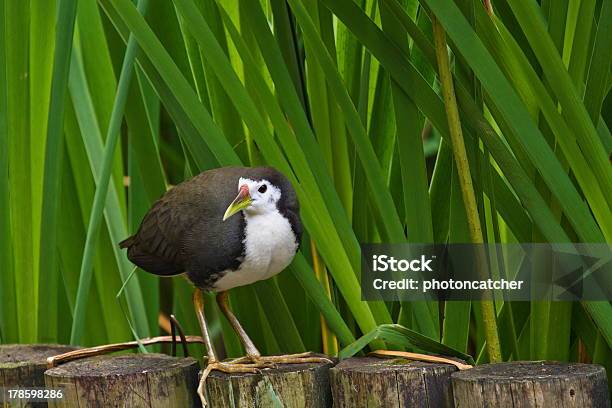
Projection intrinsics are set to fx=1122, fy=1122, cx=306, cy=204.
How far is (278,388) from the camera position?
1.51 meters

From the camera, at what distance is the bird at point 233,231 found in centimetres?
154

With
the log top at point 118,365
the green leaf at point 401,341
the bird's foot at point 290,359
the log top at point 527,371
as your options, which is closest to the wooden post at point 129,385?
the log top at point 118,365

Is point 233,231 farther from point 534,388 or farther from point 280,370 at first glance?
point 534,388

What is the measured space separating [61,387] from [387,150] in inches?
25.6

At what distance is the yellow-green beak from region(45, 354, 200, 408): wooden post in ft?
0.78

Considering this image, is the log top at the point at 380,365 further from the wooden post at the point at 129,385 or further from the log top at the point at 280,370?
the wooden post at the point at 129,385

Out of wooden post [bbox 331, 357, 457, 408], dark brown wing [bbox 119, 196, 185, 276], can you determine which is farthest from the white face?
wooden post [bbox 331, 357, 457, 408]

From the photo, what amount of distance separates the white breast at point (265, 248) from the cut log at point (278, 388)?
13 cm

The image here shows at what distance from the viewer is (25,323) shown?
1895mm

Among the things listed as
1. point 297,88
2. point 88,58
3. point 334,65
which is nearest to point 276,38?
point 297,88

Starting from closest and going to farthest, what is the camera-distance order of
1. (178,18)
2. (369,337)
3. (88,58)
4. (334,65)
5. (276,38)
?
(369,337) < (334,65) < (276,38) < (178,18) < (88,58)

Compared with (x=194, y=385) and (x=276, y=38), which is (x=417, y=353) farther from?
(x=276, y=38)

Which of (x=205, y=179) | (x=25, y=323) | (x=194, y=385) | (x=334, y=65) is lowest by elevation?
(x=194, y=385)

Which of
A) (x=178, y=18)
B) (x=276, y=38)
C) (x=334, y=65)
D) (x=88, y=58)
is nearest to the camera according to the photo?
(x=334, y=65)
